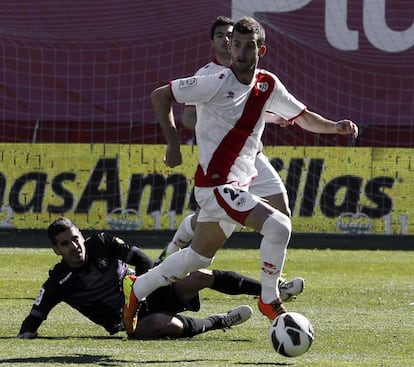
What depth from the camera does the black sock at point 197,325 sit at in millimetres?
8312

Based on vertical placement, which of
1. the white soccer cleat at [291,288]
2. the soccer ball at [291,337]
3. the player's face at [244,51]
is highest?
the player's face at [244,51]

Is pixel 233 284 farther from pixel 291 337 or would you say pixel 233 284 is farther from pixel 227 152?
pixel 291 337

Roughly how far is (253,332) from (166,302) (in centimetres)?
72

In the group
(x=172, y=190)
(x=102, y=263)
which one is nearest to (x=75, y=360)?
(x=102, y=263)

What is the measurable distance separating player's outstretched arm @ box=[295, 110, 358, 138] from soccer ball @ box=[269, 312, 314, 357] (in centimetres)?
154

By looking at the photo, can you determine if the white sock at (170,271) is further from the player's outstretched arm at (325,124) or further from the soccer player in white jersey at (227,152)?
the player's outstretched arm at (325,124)

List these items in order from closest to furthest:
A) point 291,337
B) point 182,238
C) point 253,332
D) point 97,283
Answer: point 291,337 < point 97,283 < point 253,332 < point 182,238

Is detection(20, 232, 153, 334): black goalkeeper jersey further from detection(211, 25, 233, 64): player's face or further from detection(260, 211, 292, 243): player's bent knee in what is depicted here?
detection(211, 25, 233, 64): player's face

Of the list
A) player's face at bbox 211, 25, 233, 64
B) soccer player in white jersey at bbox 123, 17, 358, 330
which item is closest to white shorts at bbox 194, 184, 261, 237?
soccer player in white jersey at bbox 123, 17, 358, 330

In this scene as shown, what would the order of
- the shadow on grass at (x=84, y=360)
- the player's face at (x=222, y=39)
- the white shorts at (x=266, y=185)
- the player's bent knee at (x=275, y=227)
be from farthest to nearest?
the player's face at (x=222, y=39), the white shorts at (x=266, y=185), the player's bent knee at (x=275, y=227), the shadow on grass at (x=84, y=360)

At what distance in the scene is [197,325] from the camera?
8.36 m

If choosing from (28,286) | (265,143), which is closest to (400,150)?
(265,143)

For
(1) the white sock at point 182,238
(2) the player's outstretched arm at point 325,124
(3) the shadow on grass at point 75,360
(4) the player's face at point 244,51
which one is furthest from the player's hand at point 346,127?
(1) the white sock at point 182,238

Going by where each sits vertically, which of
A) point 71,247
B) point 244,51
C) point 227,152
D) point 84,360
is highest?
point 244,51
